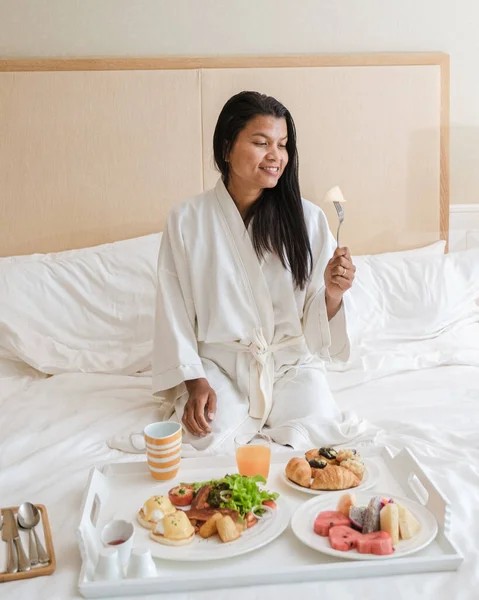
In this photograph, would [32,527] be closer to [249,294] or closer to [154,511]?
[154,511]

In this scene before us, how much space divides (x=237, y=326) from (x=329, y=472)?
70cm

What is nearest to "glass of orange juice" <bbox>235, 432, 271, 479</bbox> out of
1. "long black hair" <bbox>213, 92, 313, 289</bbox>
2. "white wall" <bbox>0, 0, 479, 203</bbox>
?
"long black hair" <bbox>213, 92, 313, 289</bbox>

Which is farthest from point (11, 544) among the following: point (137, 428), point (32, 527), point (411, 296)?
point (411, 296)

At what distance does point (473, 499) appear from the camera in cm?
142

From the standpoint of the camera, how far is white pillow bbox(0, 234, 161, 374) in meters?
2.43

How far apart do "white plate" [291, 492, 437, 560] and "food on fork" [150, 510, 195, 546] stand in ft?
0.59

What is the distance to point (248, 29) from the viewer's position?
2967 millimetres

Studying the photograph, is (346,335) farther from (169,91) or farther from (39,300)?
(169,91)

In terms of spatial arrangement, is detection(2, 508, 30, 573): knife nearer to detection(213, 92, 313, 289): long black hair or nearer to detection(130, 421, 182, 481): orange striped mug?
detection(130, 421, 182, 481): orange striped mug

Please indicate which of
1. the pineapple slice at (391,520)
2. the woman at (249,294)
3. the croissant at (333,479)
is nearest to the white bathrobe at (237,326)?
the woman at (249,294)

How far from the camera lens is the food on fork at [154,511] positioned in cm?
129


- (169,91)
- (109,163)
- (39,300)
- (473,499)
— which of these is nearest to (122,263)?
(39,300)

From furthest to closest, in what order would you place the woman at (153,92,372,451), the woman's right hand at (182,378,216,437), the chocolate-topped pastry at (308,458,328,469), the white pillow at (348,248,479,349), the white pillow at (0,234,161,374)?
the white pillow at (348,248,479,349) → the white pillow at (0,234,161,374) → the woman at (153,92,372,451) → the woman's right hand at (182,378,216,437) → the chocolate-topped pastry at (308,458,328,469)

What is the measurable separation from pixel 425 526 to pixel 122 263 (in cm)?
165
